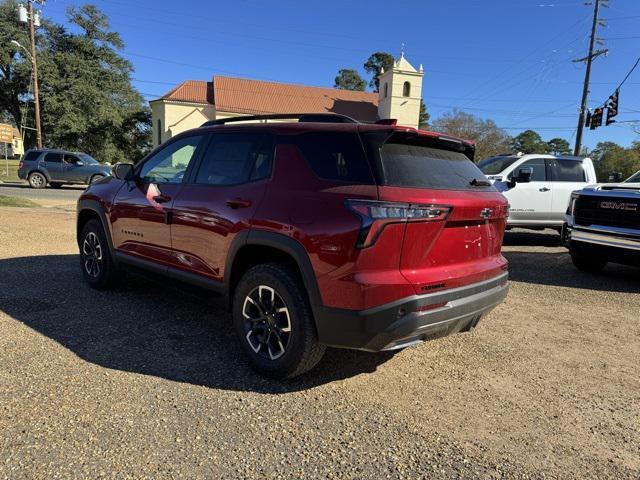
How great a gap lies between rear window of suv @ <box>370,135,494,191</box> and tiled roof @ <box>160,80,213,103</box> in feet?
175

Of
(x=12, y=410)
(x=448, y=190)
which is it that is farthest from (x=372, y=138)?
(x=12, y=410)

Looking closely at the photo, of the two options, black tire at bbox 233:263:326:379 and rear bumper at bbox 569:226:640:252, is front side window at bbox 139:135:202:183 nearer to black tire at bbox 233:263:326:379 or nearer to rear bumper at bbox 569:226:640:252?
black tire at bbox 233:263:326:379

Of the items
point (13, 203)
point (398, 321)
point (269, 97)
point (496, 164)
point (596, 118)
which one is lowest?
point (13, 203)

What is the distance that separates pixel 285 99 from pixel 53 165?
36.8 m

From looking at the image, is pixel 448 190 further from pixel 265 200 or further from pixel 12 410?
pixel 12 410

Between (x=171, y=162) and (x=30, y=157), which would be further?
(x=30, y=157)

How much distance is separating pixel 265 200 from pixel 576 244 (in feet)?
18.8

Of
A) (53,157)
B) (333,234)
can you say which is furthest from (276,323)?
(53,157)

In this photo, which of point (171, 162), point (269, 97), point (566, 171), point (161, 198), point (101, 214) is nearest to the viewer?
point (161, 198)

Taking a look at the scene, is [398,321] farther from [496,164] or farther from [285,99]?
[285,99]

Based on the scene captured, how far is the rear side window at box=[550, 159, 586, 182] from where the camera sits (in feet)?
33.4

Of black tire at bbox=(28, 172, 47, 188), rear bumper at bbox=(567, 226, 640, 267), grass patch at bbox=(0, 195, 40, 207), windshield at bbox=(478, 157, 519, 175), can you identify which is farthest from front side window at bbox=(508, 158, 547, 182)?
black tire at bbox=(28, 172, 47, 188)

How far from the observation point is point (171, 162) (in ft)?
14.9

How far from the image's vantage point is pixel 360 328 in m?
2.82
